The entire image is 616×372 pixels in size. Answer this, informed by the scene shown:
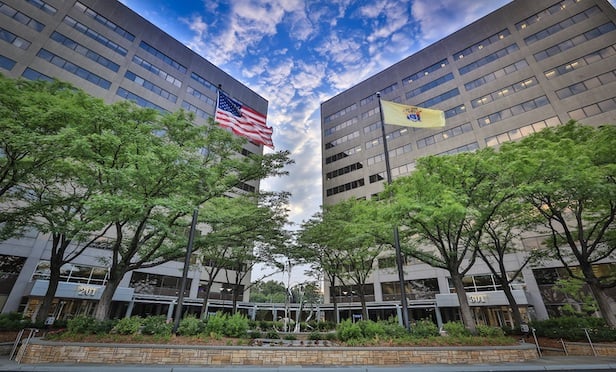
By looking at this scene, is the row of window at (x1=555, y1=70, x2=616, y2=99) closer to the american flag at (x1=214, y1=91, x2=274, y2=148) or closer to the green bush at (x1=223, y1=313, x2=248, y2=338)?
the american flag at (x1=214, y1=91, x2=274, y2=148)

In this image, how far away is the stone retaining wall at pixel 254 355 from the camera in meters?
9.03

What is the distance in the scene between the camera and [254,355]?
9.77 meters

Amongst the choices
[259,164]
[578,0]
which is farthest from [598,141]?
[578,0]

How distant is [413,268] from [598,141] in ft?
90.1

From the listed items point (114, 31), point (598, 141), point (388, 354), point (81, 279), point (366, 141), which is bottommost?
point (388, 354)

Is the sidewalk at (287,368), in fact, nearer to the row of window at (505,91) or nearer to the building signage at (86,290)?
the building signage at (86,290)

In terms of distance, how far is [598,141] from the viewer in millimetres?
15102

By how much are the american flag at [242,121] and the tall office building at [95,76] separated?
17835 mm

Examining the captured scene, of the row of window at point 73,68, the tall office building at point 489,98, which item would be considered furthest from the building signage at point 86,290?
the row of window at point 73,68

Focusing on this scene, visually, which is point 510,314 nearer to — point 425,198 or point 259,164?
point 425,198

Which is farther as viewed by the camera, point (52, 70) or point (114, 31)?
point (114, 31)

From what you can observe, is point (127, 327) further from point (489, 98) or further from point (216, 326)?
point (489, 98)

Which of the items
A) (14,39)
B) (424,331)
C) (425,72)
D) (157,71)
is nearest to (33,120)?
(424,331)

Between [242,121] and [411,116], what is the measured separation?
11959 mm
